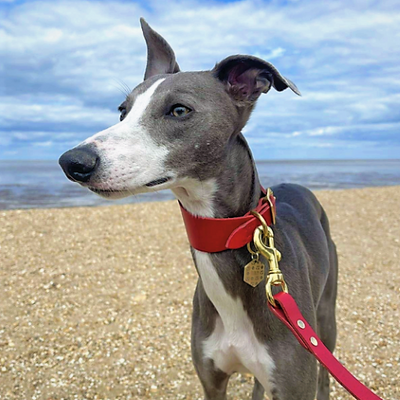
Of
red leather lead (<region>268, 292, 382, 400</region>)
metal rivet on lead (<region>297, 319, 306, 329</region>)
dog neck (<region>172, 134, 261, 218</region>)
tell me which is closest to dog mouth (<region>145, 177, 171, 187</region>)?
dog neck (<region>172, 134, 261, 218</region>)

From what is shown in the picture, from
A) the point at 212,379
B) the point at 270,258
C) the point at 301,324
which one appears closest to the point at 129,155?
the point at 270,258

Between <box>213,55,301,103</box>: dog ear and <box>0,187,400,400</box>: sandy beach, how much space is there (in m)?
2.88

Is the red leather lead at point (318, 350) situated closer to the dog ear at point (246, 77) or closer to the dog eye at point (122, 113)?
the dog ear at point (246, 77)

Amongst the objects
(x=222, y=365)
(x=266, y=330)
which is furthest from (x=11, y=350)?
(x=266, y=330)

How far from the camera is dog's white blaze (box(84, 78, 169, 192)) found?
2098 mm

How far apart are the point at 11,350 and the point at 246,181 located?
3.82 metres

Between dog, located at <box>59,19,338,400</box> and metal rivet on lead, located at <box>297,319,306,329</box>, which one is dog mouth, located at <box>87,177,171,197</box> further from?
metal rivet on lead, located at <box>297,319,306,329</box>

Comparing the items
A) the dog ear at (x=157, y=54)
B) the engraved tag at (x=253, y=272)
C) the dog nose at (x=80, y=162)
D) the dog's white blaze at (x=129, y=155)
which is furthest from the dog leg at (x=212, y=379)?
the dog ear at (x=157, y=54)

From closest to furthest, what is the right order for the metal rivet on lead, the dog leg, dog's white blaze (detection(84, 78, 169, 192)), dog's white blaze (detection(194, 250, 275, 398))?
dog's white blaze (detection(84, 78, 169, 192)) → the metal rivet on lead → dog's white blaze (detection(194, 250, 275, 398)) → the dog leg

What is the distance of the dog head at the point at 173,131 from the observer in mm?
2098

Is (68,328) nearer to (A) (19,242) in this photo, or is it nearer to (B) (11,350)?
(B) (11,350)

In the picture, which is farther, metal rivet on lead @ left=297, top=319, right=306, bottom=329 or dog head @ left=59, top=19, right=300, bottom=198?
metal rivet on lead @ left=297, top=319, right=306, bottom=329

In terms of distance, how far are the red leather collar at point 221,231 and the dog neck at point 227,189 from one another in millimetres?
59

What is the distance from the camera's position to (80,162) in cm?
204
